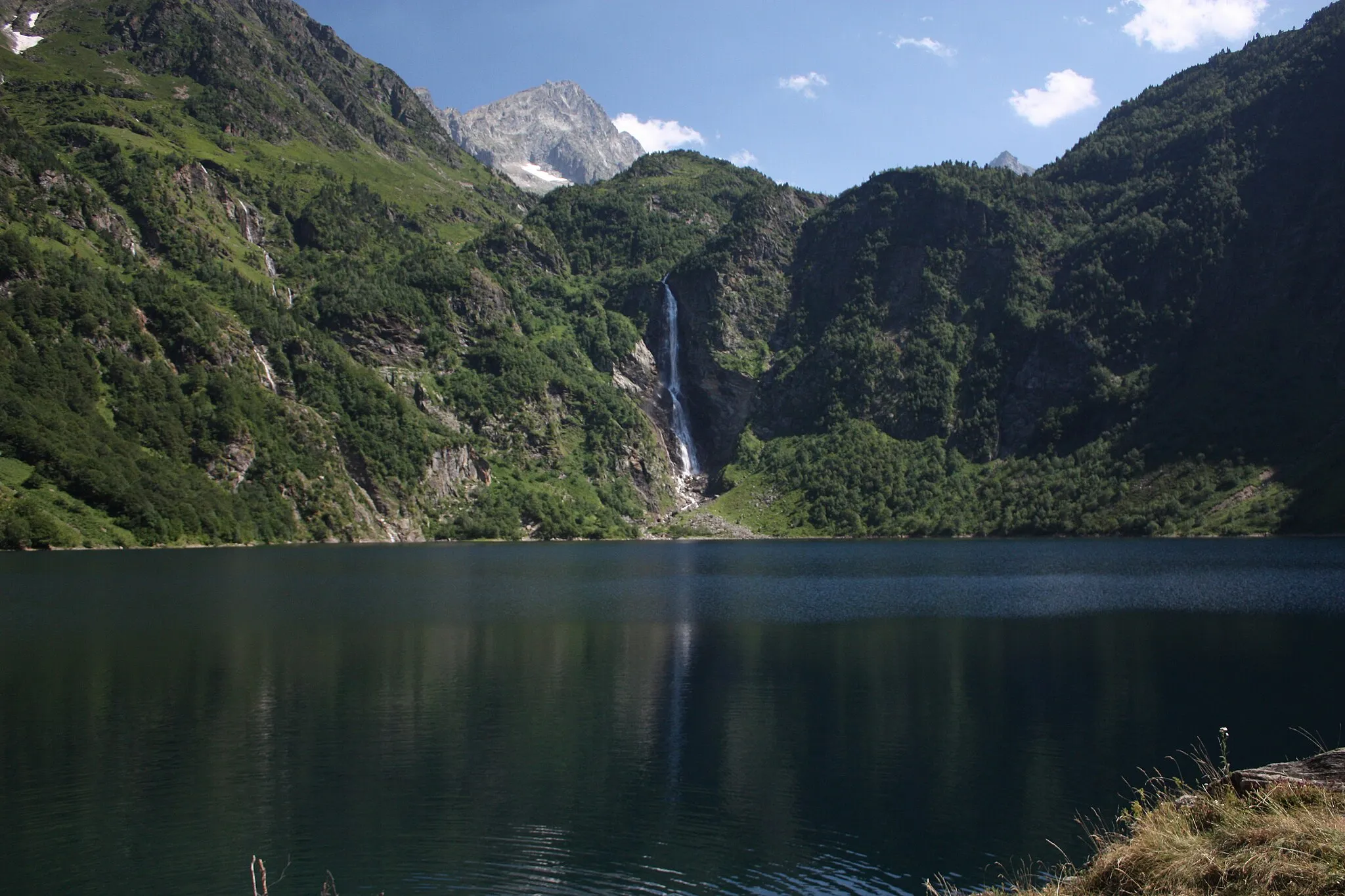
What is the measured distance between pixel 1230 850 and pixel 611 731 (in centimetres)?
2583

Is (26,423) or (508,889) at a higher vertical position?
(26,423)

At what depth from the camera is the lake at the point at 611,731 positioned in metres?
24.2

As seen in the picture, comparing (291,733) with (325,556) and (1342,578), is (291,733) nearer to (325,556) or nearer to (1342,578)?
(1342,578)

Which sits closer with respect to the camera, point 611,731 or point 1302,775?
point 1302,775

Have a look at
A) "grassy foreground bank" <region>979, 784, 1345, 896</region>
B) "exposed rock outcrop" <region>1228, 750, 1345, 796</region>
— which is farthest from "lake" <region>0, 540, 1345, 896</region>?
"exposed rock outcrop" <region>1228, 750, 1345, 796</region>

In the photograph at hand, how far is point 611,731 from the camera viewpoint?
119 feet

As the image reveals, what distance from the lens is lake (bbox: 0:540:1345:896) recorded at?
2423 centimetres

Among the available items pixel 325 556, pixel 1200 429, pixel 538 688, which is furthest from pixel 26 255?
pixel 1200 429

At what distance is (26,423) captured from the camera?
13938 centimetres

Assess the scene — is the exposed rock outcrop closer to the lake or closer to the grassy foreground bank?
the grassy foreground bank

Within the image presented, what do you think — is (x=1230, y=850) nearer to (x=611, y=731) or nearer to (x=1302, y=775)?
(x=1302, y=775)

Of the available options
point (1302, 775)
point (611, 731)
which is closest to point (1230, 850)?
point (1302, 775)

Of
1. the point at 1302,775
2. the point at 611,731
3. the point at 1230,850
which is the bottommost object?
the point at 611,731

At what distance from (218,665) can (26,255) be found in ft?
519
